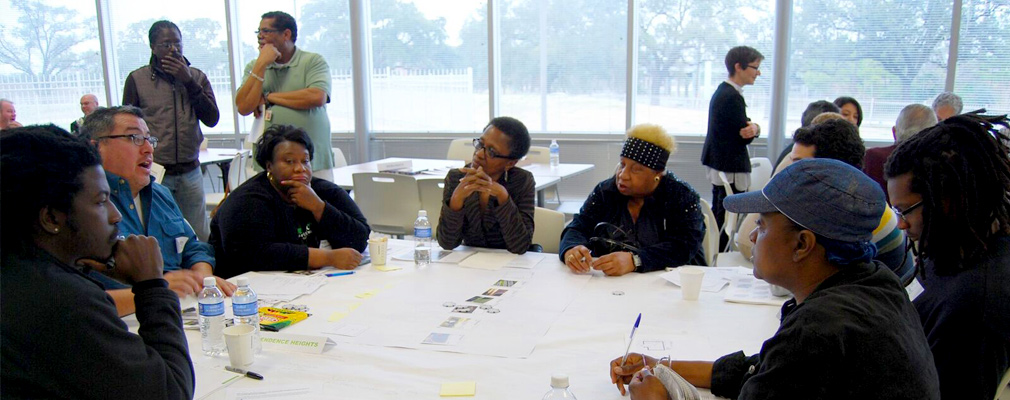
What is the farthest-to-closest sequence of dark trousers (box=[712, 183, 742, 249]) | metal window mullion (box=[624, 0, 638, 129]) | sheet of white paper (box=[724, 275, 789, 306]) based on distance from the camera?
1. metal window mullion (box=[624, 0, 638, 129])
2. dark trousers (box=[712, 183, 742, 249])
3. sheet of white paper (box=[724, 275, 789, 306])

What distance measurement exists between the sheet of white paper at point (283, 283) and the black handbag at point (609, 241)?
3.62 feet

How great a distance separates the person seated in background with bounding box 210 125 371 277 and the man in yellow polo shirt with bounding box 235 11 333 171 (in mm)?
1495

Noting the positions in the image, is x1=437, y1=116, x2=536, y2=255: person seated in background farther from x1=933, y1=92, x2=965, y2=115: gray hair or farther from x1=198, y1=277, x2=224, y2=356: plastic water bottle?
x1=933, y1=92, x2=965, y2=115: gray hair

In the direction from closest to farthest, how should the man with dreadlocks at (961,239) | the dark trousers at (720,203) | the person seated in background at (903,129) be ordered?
the man with dreadlocks at (961,239)
the person seated in background at (903,129)
the dark trousers at (720,203)

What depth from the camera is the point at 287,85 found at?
4477 mm

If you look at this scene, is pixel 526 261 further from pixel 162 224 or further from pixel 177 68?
pixel 177 68

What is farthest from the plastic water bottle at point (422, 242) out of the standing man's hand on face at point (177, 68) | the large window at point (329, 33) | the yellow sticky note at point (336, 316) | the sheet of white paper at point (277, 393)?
the large window at point (329, 33)

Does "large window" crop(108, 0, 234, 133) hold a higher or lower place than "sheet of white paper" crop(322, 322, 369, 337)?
higher

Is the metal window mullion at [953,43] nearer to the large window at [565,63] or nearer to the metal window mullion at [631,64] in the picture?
the metal window mullion at [631,64]

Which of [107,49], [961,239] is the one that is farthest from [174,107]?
[107,49]

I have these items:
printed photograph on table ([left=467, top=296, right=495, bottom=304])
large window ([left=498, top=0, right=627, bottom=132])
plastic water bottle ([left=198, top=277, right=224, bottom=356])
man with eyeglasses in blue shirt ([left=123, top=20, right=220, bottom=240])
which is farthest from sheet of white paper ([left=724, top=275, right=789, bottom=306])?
large window ([left=498, top=0, right=627, bottom=132])

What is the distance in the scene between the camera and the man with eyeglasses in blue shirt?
407 centimetres

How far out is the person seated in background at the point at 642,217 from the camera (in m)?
2.63

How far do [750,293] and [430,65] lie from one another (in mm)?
6020
